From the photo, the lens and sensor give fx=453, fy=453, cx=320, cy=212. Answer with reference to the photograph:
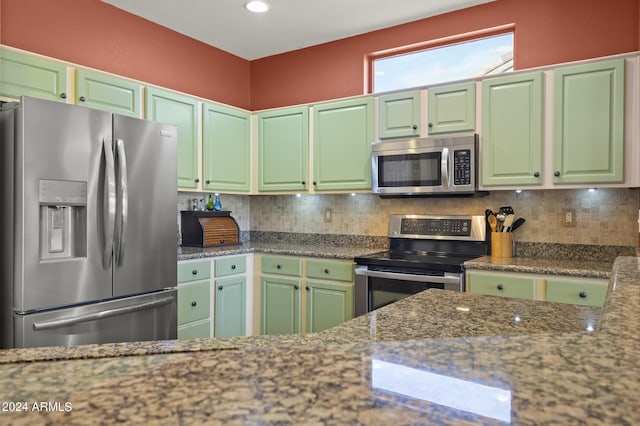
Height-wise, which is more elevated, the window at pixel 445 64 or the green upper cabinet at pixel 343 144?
the window at pixel 445 64

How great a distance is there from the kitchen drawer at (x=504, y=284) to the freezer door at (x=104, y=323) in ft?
6.32

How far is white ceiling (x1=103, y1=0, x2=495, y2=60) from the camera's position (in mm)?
3354

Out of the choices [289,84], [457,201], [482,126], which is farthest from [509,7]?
[289,84]

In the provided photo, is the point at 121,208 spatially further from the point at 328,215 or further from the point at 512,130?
the point at 512,130

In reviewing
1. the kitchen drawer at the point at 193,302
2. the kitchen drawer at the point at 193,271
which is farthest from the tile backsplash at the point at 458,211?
the kitchen drawer at the point at 193,302

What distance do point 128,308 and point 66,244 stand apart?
514 mm

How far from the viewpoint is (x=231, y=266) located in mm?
3623

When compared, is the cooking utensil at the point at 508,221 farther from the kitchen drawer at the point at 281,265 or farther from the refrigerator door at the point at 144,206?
the refrigerator door at the point at 144,206

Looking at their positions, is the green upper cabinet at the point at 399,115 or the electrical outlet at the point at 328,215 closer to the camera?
the green upper cabinet at the point at 399,115

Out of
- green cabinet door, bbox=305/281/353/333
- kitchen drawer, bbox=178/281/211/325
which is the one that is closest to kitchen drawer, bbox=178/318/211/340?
kitchen drawer, bbox=178/281/211/325

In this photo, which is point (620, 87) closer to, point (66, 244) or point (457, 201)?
point (457, 201)

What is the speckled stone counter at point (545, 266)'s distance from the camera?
98.9 inches

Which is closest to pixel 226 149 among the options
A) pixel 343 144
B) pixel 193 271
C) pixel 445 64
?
pixel 343 144

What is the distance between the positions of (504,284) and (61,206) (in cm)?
251
